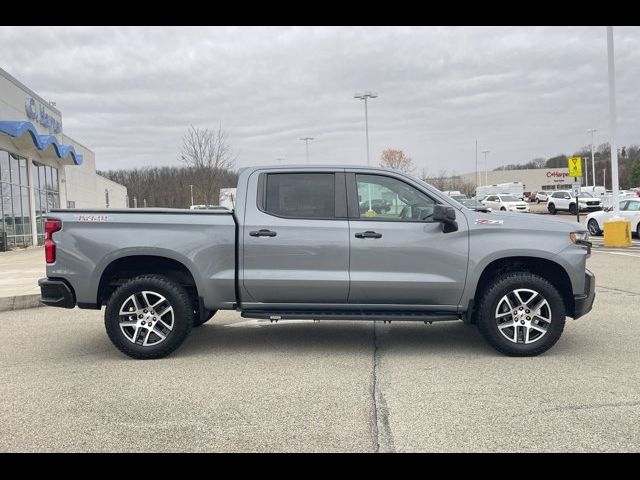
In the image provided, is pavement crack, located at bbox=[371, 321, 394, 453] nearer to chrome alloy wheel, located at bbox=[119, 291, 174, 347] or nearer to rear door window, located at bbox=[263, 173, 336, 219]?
rear door window, located at bbox=[263, 173, 336, 219]

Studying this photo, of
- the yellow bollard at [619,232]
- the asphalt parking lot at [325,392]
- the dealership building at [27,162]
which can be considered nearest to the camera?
the asphalt parking lot at [325,392]

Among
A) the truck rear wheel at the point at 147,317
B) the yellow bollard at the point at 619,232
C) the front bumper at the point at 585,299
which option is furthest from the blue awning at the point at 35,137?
the yellow bollard at the point at 619,232

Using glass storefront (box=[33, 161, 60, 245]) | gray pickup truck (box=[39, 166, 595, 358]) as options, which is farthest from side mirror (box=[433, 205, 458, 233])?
glass storefront (box=[33, 161, 60, 245])

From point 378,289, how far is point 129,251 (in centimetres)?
250

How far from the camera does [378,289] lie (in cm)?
545

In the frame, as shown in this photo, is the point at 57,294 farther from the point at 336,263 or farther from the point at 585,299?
the point at 585,299

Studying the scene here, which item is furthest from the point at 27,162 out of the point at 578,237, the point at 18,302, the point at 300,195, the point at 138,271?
the point at 578,237

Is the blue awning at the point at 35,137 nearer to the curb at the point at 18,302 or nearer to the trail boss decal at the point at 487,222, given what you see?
the curb at the point at 18,302

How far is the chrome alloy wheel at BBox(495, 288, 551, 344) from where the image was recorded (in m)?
5.40

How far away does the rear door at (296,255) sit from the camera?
546 centimetres

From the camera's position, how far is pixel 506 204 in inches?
1567

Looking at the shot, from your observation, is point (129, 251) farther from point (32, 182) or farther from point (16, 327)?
point (32, 182)

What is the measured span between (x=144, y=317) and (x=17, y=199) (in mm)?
21088
